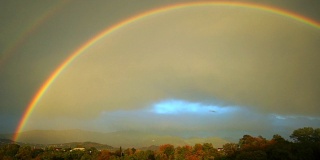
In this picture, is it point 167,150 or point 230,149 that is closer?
point 230,149

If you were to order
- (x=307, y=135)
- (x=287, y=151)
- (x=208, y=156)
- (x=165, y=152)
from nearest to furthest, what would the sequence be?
(x=287, y=151) → (x=208, y=156) → (x=307, y=135) → (x=165, y=152)

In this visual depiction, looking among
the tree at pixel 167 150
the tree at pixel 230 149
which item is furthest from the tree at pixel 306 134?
the tree at pixel 167 150

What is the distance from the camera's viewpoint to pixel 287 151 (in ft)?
132

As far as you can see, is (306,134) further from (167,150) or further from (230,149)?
(167,150)

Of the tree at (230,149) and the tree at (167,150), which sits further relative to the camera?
the tree at (167,150)

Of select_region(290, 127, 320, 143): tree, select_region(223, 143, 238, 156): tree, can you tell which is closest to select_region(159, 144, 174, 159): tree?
select_region(223, 143, 238, 156): tree

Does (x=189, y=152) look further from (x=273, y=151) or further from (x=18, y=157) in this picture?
(x=18, y=157)

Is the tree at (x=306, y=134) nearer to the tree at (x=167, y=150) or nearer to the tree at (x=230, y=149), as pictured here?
the tree at (x=230, y=149)

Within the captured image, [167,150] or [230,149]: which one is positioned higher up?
[167,150]

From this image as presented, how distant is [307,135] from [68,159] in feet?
195

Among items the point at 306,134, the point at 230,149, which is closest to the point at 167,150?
the point at 230,149

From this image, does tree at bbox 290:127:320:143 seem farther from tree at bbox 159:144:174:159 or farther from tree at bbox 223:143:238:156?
tree at bbox 159:144:174:159

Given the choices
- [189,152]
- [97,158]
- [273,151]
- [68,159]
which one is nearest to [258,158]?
[273,151]

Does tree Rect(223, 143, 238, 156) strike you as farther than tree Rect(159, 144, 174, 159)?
No
